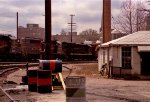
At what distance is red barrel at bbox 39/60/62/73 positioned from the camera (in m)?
17.9

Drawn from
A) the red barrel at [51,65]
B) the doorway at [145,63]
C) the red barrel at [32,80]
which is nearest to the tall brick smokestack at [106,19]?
the doorway at [145,63]

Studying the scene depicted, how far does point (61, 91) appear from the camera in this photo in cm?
1789

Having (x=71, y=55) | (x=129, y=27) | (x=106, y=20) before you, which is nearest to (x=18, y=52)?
(x=71, y=55)

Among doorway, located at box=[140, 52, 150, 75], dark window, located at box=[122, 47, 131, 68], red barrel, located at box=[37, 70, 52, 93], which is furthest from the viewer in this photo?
dark window, located at box=[122, 47, 131, 68]

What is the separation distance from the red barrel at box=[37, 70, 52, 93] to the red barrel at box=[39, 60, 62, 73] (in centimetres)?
119

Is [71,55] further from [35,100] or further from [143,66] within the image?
[35,100]

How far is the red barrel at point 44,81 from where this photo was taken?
16.7 metres

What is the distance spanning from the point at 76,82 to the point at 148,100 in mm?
6413

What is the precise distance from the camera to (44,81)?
16.8 m

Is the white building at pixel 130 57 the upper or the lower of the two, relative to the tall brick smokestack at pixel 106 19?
lower

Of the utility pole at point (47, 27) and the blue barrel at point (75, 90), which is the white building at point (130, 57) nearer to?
the utility pole at point (47, 27)

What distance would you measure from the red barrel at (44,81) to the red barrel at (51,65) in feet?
3.90

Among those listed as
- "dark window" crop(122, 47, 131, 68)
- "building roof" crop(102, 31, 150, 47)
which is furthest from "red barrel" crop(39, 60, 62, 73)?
"building roof" crop(102, 31, 150, 47)

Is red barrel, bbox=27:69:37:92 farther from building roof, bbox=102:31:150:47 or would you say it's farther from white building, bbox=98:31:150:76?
building roof, bbox=102:31:150:47
